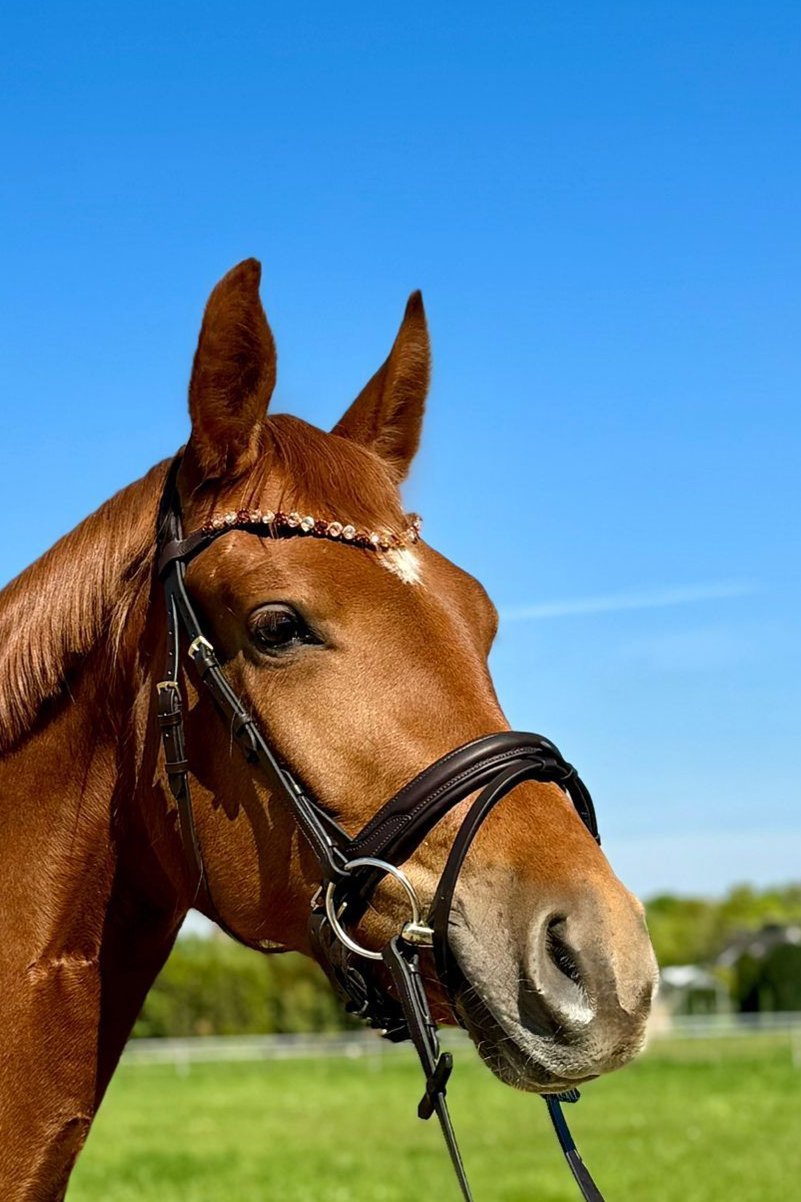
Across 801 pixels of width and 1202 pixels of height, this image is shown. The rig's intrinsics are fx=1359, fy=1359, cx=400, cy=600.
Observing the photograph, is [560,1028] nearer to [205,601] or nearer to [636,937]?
[636,937]

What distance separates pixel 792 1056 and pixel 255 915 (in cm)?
2933

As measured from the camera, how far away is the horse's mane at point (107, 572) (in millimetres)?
2998

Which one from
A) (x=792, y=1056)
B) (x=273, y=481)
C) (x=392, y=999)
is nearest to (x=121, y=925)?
(x=392, y=999)

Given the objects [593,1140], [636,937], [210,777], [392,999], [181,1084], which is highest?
[210,777]

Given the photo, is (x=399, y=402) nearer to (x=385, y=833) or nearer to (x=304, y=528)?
(x=304, y=528)

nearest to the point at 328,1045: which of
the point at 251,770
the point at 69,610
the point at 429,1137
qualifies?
the point at 429,1137

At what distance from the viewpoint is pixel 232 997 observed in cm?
4631

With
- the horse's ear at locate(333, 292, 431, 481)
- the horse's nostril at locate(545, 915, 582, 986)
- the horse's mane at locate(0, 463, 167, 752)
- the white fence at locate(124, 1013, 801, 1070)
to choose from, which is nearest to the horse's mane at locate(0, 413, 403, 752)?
the horse's mane at locate(0, 463, 167, 752)

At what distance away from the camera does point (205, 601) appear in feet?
9.48

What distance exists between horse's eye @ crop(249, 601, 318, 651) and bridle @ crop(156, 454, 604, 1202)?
0.46ft

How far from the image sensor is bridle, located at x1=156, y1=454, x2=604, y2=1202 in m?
2.52

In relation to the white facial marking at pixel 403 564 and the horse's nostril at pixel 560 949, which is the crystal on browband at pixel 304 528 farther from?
the horse's nostril at pixel 560 949

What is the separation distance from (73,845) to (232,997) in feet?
149

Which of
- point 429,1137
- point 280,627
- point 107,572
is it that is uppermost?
point 107,572
